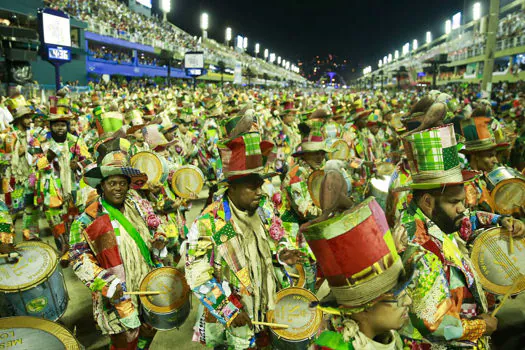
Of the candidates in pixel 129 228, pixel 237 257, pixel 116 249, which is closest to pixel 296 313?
pixel 237 257

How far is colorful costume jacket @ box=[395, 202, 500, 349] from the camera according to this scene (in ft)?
7.48

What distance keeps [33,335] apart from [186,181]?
3402 mm

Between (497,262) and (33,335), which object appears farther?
(497,262)

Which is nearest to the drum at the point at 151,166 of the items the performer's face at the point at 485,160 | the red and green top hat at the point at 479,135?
the red and green top hat at the point at 479,135

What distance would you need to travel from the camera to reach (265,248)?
336cm

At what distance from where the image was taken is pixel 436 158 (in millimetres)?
2691

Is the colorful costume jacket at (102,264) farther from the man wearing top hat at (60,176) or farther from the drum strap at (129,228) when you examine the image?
the man wearing top hat at (60,176)

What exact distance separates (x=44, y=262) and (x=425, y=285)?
11.0 feet

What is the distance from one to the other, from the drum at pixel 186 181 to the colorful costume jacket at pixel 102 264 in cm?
179

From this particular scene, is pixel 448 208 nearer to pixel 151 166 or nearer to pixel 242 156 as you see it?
pixel 242 156

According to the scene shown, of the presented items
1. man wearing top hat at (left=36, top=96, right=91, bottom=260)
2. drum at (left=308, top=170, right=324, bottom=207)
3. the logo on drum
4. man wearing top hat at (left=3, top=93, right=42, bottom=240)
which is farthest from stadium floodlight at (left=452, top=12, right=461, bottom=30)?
the logo on drum

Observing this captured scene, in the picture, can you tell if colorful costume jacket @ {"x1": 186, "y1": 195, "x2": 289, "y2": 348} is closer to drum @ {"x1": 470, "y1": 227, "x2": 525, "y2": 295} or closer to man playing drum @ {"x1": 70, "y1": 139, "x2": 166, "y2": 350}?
man playing drum @ {"x1": 70, "y1": 139, "x2": 166, "y2": 350}

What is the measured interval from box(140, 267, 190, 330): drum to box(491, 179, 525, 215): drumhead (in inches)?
132

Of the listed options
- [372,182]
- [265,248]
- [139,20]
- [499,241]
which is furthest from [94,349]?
[139,20]
